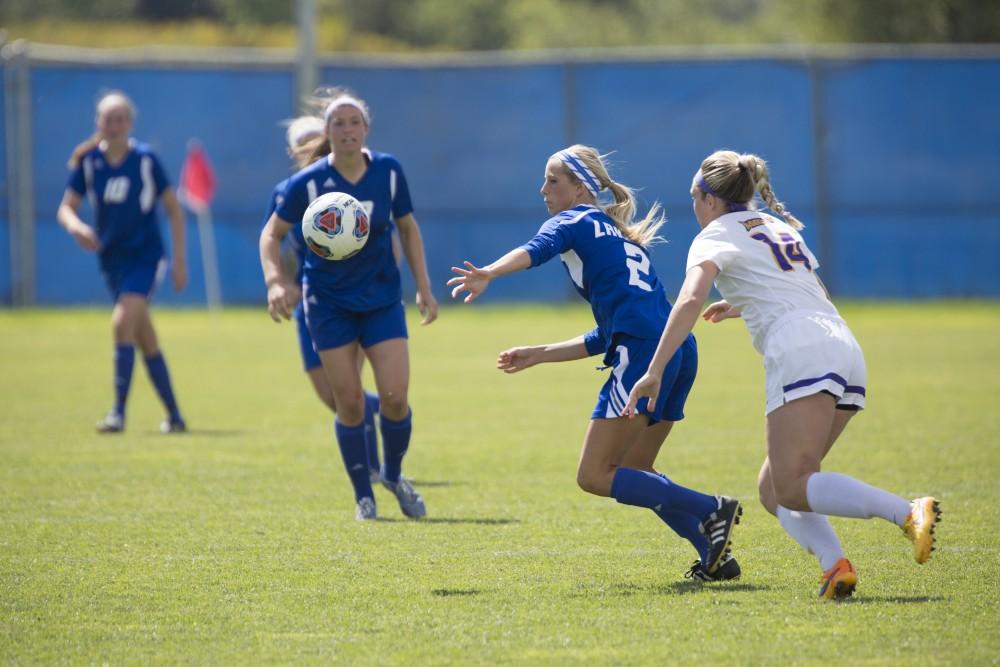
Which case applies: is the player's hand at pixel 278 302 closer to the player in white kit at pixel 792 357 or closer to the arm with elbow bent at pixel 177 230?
the player in white kit at pixel 792 357

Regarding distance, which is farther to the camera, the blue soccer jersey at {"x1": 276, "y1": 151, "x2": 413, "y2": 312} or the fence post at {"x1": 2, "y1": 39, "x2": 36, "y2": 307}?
the fence post at {"x1": 2, "y1": 39, "x2": 36, "y2": 307}

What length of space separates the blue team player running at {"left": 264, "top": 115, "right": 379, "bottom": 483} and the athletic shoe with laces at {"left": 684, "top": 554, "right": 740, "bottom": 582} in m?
2.44

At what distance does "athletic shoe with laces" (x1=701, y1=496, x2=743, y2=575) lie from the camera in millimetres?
5246

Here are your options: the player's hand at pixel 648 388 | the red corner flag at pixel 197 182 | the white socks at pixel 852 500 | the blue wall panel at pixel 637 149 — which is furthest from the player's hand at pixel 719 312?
the blue wall panel at pixel 637 149

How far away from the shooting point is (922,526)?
4605 millimetres

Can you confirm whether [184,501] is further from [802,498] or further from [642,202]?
[642,202]

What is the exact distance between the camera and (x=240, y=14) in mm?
40469

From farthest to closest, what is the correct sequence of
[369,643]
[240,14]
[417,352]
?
[240,14]
[417,352]
[369,643]

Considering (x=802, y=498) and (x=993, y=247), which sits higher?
(x=802, y=498)

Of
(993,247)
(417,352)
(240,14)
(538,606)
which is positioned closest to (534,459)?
(538,606)

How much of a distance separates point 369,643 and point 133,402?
8510mm

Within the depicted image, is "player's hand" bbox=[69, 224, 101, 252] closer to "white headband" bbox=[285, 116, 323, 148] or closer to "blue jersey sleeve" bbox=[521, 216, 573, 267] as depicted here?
"white headband" bbox=[285, 116, 323, 148]

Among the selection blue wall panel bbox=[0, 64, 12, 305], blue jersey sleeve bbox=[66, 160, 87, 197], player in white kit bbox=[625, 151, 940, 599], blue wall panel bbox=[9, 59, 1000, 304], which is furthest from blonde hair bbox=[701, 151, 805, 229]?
blue wall panel bbox=[0, 64, 12, 305]

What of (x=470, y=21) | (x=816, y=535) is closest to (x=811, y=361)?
(x=816, y=535)
